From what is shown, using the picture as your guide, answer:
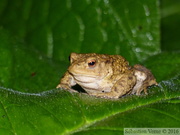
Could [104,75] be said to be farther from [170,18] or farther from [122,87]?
[170,18]

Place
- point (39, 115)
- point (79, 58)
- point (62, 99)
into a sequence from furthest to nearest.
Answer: point (79, 58) → point (62, 99) → point (39, 115)

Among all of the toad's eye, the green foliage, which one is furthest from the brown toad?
the green foliage

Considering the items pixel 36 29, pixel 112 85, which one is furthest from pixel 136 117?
pixel 36 29

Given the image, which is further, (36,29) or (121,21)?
(36,29)

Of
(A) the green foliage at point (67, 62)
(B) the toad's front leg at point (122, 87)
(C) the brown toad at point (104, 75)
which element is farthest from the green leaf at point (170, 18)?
(B) the toad's front leg at point (122, 87)

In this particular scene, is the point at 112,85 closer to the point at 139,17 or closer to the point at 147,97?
the point at 147,97

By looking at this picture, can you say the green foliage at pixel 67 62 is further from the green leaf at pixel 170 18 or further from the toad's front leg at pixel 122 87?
the toad's front leg at pixel 122 87

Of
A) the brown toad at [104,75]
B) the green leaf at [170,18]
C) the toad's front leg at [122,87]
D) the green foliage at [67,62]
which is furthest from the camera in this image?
the green leaf at [170,18]
